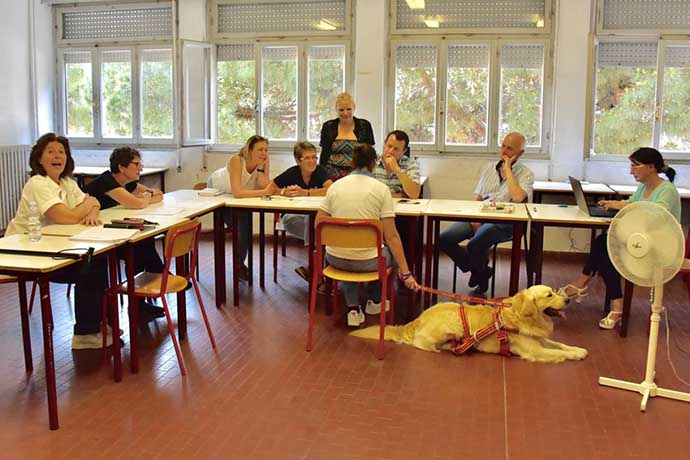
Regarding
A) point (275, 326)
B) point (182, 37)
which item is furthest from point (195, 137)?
point (275, 326)

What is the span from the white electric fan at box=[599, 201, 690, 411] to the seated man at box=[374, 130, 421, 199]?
1965 millimetres

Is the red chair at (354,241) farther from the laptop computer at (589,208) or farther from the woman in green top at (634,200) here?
the laptop computer at (589,208)

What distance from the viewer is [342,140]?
5.53 m

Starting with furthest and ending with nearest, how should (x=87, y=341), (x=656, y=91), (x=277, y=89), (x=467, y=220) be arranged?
(x=277, y=89) < (x=656, y=91) < (x=467, y=220) < (x=87, y=341)

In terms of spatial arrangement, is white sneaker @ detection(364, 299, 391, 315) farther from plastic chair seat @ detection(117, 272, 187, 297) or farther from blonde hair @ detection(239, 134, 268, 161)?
blonde hair @ detection(239, 134, 268, 161)

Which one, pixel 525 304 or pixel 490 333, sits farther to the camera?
pixel 490 333

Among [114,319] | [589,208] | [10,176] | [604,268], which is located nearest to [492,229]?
[589,208]

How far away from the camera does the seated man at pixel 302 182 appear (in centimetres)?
531

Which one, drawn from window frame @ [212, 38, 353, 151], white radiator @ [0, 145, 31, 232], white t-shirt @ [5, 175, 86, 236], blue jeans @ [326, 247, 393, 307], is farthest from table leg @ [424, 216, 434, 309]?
white radiator @ [0, 145, 31, 232]

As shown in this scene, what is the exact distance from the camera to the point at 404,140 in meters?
5.10

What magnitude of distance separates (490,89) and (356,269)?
3.45 metres

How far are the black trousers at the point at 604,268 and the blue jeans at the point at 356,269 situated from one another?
1.39 m

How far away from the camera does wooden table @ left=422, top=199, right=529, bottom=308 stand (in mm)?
4512

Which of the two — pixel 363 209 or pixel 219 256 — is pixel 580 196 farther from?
pixel 219 256
